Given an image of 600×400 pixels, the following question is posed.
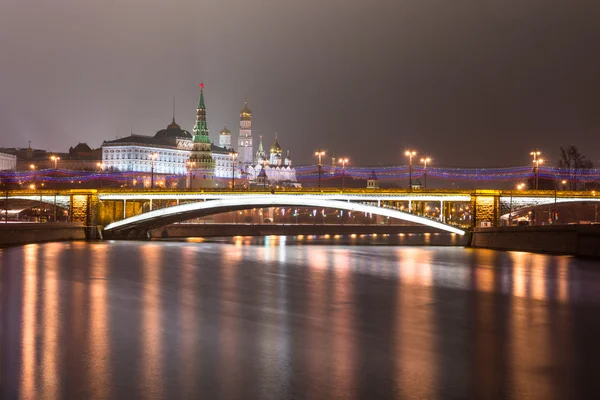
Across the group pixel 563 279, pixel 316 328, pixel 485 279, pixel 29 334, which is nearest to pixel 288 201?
pixel 485 279

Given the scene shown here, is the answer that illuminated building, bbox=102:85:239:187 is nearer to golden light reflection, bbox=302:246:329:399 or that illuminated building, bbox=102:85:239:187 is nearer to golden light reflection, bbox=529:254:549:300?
golden light reflection, bbox=529:254:549:300

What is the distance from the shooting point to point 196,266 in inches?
1428

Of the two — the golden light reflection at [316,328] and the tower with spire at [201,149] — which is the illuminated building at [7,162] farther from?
the golden light reflection at [316,328]

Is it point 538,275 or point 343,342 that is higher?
point 343,342

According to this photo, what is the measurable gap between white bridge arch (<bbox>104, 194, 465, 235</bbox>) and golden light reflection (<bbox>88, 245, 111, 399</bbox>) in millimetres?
24837

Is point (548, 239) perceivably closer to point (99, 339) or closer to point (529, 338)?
point (529, 338)

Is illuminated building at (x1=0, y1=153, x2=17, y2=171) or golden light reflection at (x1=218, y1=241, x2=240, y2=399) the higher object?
illuminated building at (x1=0, y1=153, x2=17, y2=171)

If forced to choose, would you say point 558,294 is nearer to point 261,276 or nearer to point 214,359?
point 261,276

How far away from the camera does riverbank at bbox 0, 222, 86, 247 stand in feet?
160

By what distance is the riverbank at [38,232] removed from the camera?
48781 mm

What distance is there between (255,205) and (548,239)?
883 inches

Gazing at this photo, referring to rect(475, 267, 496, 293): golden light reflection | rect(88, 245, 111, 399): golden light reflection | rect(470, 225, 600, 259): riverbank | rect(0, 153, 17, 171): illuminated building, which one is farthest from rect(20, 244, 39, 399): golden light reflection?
rect(0, 153, 17, 171): illuminated building

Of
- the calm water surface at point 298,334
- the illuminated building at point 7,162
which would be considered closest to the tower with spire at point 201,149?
the illuminated building at point 7,162

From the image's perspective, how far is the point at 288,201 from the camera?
5491 cm
